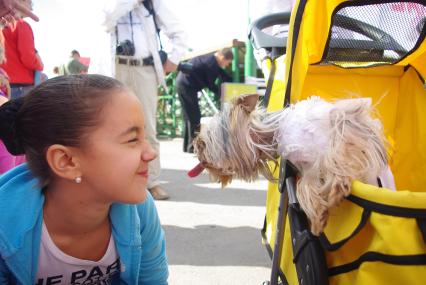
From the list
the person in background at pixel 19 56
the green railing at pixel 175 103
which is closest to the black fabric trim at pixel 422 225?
the person in background at pixel 19 56

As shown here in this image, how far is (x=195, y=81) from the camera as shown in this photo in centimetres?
609

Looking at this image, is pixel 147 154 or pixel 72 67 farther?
pixel 72 67

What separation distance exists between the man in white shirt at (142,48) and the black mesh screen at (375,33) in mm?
1890

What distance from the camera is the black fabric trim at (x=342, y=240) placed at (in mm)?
981

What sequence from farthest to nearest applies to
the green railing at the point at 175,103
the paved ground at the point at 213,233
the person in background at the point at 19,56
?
1. the green railing at the point at 175,103
2. the person in background at the point at 19,56
3. the paved ground at the point at 213,233

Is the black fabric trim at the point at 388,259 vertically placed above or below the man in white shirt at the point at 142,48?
below

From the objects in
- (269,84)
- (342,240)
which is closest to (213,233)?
(269,84)

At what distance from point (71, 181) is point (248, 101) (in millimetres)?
715

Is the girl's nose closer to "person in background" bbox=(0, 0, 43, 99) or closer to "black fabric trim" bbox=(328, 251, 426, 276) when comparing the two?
"black fabric trim" bbox=(328, 251, 426, 276)

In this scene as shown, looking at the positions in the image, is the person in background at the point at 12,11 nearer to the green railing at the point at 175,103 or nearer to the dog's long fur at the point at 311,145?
the dog's long fur at the point at 311,145

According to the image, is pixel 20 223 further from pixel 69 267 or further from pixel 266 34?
pixel 266 34

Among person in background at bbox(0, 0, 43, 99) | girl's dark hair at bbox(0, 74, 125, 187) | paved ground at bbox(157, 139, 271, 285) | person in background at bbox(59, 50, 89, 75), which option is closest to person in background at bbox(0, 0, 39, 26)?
girl's dark hair at bbox(0, 74, 125, 187)

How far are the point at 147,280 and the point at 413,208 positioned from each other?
0.94 meters

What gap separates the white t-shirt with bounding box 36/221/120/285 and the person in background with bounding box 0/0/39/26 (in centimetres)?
87
